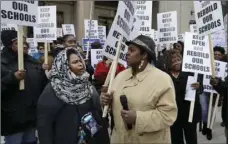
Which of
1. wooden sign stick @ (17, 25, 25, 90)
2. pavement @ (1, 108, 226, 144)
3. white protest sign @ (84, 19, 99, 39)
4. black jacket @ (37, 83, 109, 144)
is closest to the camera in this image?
black jacket @ (37, 83, 109, 144)

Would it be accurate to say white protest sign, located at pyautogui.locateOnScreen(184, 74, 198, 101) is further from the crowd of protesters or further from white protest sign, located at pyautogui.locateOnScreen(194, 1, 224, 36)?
the crowd of protesters

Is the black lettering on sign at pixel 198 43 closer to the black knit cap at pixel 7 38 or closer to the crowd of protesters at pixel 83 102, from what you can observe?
the crowd of protesters at pixel 83 102

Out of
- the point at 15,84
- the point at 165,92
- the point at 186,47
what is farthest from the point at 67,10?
the point at 165,92

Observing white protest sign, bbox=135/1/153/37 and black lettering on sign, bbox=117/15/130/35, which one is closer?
black lettering on sign, bbox=117/15/130/35

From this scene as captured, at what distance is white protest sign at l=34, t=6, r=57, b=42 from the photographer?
23.7 feet

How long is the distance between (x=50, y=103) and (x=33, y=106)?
47.6 inches


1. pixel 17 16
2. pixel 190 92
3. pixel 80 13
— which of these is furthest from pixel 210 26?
pixel 80 13

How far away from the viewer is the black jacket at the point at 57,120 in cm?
337

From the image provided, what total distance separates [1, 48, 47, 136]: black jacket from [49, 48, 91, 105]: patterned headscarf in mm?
934

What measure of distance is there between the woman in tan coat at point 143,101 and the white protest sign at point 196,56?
2670 mm

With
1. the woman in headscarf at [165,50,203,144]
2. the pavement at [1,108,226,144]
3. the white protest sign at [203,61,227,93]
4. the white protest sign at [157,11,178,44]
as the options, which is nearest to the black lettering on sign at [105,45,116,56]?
the woman in headscarf at [165,50,203,144]

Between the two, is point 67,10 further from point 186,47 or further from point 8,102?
point 8,102

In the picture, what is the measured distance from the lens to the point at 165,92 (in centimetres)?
304

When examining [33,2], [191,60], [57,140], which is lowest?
[57,140]
